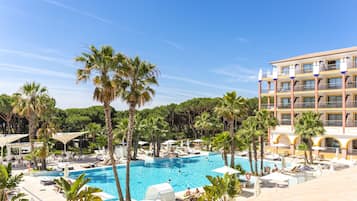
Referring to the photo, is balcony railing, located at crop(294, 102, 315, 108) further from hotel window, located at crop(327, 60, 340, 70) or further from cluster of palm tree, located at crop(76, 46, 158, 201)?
cluster of palm tree, located at crop(76, 46, 158, 201)

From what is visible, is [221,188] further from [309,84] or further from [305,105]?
[309,84]

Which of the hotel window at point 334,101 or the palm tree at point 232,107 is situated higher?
the hotel window at point 334,101

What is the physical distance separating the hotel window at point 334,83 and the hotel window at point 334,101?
5.11 feet

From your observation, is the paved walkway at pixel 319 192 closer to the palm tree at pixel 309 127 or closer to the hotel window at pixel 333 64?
the palm tree at pixel 309 127

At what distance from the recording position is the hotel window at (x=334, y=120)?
3627 centimetres

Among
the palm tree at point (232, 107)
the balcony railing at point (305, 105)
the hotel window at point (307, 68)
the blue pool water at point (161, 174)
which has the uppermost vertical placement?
the hotel window at point (307, 68)

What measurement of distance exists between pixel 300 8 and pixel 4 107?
45903mm

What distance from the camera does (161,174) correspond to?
96.7ft

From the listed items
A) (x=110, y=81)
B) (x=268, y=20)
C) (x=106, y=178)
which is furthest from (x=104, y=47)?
(x=268, y=20)

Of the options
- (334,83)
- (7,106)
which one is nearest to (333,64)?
(334,83)

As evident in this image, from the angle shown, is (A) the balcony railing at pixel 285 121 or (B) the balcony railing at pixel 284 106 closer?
(A) the balcony railing at pixel 285 121

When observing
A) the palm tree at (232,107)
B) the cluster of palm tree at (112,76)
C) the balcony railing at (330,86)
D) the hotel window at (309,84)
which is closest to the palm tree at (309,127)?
the balcony railing at (330,86)

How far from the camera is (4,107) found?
43.9m

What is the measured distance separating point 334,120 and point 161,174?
83.8ft
